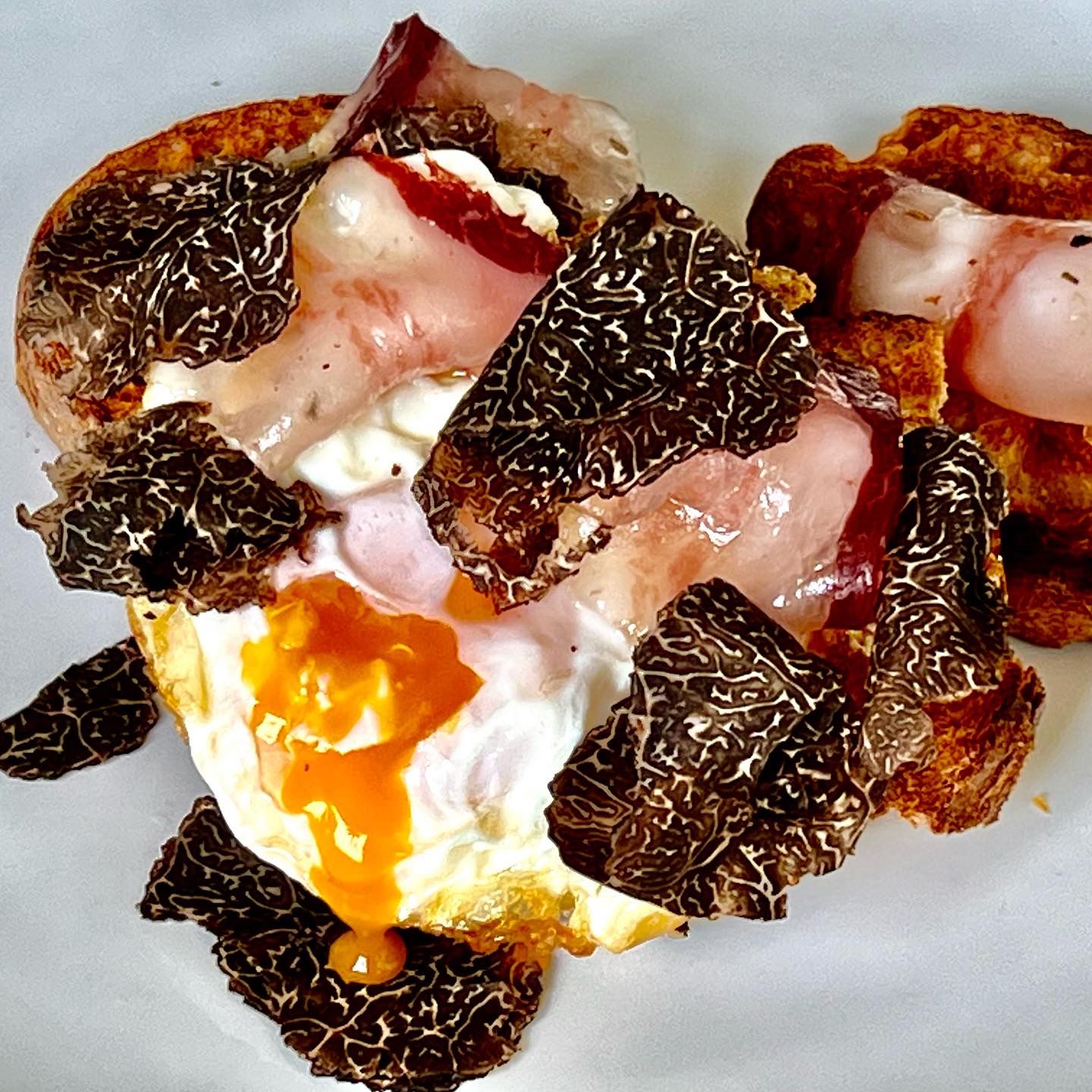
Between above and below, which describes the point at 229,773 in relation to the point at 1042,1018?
above

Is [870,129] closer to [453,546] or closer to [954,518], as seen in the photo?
[954,518]

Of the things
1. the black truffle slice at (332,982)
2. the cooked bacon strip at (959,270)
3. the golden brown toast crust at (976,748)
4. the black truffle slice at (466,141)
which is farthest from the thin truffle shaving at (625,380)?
the black truffle slice at (332,982)

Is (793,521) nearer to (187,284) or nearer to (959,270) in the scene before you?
(959,270)

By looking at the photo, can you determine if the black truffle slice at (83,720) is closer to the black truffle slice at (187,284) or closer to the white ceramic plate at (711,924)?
the white ceramic plate at (711,924)

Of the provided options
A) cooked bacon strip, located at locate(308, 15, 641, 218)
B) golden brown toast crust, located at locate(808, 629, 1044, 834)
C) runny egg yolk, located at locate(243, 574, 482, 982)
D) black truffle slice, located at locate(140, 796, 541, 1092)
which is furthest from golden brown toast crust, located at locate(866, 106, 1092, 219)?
black truffle slice, located at locate(140, 796, 541, 1092)

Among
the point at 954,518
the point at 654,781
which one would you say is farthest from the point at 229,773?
the point at 954,518

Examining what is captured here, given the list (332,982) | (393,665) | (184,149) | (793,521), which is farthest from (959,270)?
(332,982)
